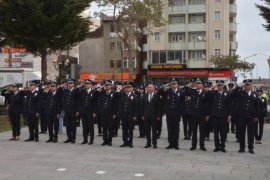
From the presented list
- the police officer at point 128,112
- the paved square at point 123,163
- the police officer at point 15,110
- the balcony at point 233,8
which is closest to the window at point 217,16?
the balcony at point 233,8

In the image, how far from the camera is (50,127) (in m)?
15.4

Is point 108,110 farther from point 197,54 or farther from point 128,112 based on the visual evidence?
point 197,54

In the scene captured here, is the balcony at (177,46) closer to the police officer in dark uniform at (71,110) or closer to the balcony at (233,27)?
the balcony at (233,27)

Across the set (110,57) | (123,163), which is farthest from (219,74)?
(123,163)

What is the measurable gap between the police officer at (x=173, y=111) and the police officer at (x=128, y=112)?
1.05m

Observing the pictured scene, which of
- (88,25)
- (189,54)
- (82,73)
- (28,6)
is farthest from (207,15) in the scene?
(28,6)

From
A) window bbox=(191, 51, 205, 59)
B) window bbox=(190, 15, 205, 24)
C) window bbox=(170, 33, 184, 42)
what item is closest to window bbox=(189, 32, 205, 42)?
window bbox=(170, 33, 184, 42)

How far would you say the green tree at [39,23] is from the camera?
2923 cm

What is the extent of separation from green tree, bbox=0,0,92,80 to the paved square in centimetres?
1557

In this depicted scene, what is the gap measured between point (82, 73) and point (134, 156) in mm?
57947

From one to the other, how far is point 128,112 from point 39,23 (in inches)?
659

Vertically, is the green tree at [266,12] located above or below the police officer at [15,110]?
above

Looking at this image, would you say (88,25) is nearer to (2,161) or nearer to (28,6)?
(28,6)

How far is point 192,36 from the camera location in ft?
216
